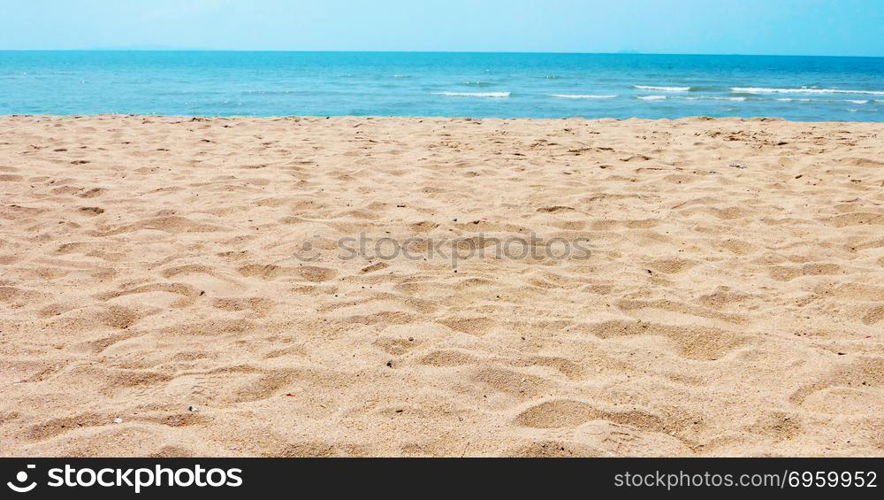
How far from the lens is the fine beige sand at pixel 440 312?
6.27 feet

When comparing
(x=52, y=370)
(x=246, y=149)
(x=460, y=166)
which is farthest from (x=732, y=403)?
(x=246, y=149)

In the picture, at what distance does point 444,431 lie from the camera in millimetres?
1894

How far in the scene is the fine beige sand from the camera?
1912mm

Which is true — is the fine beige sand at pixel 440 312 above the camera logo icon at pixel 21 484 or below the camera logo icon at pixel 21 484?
above

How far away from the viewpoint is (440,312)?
8.77ft

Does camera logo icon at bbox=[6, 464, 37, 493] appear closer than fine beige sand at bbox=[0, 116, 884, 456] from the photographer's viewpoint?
Yes

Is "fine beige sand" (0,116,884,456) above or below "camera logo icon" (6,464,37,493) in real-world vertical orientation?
above

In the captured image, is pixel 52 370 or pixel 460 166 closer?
pixel 52 370

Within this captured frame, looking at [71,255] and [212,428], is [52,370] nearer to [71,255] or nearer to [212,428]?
[212,428]

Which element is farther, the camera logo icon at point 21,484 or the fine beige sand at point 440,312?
the fine beige sand at point 440,312

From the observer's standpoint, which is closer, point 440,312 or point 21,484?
point 21,484

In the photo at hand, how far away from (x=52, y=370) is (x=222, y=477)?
2.98ft

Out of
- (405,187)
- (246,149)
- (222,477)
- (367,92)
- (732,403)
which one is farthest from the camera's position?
(367,92)

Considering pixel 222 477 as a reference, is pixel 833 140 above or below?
above
